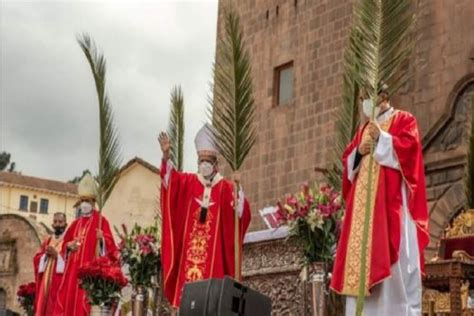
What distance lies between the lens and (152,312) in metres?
11.5

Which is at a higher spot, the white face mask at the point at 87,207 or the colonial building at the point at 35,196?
the colonial building at the point at 35,196

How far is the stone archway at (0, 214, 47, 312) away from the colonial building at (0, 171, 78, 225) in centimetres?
2665

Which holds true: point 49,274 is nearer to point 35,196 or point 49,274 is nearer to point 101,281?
point 101,281

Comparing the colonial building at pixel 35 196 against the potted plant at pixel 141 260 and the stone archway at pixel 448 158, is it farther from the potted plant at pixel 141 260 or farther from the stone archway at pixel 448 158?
the potted plant at pixel 141 260

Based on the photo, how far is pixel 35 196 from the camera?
62.2 m

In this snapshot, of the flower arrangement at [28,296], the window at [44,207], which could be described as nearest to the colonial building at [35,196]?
the window at [44,207]

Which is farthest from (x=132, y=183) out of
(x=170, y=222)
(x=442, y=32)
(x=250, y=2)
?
(x=170, y=222)

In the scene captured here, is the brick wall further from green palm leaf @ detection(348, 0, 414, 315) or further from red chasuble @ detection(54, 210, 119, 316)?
green palm leaf @ detection(348, 0, 414, 315)

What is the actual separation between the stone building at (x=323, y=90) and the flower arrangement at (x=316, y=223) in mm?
6042

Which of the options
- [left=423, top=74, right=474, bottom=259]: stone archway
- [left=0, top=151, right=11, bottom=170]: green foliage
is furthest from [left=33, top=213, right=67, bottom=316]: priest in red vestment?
[left=0, top=151, right=11, bottom=170]: green foliage

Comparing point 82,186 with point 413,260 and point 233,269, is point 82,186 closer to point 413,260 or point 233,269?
point 233,269

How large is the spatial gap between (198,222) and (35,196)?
177ft

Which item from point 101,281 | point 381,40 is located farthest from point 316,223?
point 101,281

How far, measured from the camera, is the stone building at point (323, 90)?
1526cm
